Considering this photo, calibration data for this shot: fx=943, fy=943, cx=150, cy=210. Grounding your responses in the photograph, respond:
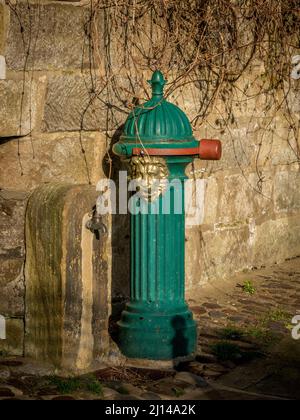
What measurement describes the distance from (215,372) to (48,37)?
1.99m

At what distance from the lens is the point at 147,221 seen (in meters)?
4.95

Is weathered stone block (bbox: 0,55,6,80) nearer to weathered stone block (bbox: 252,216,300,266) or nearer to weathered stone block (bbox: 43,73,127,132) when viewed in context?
weathered stone block (bbox: 43,73,127,132)

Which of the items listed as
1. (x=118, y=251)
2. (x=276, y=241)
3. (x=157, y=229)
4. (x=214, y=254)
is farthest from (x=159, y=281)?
(x=276, y=241)

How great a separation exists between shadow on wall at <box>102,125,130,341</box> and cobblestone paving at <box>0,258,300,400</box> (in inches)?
20.0

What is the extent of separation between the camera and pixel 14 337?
5.01m

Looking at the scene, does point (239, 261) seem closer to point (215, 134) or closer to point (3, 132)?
point (215, 134)

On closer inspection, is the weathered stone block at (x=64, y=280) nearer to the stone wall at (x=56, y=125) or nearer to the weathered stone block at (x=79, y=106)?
the stone wall at (x=56, y=125)

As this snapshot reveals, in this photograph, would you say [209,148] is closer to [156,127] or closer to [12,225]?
[156,127]

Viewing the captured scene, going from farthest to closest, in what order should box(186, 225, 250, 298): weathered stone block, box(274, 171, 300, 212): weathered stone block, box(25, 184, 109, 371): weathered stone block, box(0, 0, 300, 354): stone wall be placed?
box(274, 171, 300, 212): weathered stone block < box(186, 225, 250, 298): weathered stone block < box(0, 0, 300, 354): stone wall < box(25, 184, 109, 371): weathered stone block

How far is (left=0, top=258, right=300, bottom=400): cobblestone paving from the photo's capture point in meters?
4.45

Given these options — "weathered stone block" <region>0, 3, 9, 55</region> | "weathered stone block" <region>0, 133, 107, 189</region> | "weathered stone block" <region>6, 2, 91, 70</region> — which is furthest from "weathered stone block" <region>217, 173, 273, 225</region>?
"weathered stone block" <region>0, 3, 9, 55</region>

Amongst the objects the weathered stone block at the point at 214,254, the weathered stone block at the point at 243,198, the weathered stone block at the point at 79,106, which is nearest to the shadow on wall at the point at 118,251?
the weathered stone block at the point at 79,106

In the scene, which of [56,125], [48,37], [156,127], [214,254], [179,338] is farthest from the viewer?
[214,254]
